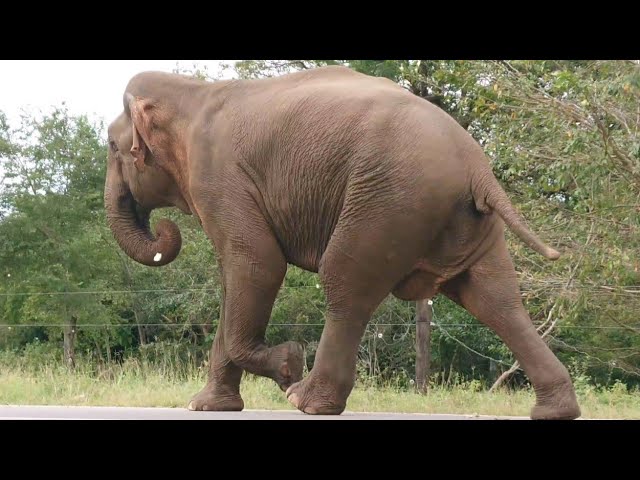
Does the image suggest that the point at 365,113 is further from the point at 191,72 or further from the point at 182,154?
the point at 191,72

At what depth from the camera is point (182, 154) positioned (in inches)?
301

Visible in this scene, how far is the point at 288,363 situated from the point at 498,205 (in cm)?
173

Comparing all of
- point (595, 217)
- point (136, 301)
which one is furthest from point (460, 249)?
point (136, 301)

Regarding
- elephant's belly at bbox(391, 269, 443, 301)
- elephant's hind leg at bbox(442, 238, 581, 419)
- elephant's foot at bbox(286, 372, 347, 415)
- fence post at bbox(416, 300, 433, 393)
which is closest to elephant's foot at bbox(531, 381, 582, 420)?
elephant's hind leg at bbox(442, 238, 581, 419)

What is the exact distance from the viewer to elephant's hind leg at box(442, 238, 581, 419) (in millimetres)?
6484

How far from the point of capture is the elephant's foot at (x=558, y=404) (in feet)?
21.1

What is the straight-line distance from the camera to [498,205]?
21.0ft

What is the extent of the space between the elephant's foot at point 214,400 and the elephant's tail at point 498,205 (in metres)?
2.42

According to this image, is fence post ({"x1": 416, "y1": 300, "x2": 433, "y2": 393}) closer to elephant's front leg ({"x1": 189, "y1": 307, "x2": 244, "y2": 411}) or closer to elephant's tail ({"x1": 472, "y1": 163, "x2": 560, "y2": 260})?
elephant's front leg ({"x1": 189, "y1": 307, "x2": 244, "y2": 411})

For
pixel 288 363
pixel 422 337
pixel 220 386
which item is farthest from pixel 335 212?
pixel 422 337

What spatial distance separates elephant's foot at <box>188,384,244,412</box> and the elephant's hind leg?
191cm

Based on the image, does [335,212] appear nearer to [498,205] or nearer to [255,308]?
[255,308]

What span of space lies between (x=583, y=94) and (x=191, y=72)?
1144 centimetres

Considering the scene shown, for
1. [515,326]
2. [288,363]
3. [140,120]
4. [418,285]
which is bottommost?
[288,363]
